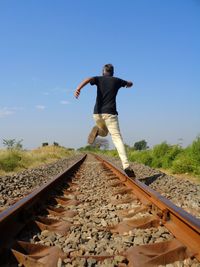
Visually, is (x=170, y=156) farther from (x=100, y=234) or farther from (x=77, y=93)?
(x=100, y=234)

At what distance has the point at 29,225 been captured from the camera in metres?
3.86

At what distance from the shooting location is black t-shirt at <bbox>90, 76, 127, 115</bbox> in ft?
23.6

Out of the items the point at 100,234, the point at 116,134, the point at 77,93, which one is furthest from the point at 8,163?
the point at 100,234

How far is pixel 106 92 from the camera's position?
7.20 m

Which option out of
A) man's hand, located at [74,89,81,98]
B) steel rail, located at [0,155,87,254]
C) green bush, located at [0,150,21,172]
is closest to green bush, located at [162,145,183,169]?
green bush, located at [0,150,21,172]

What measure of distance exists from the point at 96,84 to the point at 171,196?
2.46 metres

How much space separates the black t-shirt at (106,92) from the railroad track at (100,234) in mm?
2279

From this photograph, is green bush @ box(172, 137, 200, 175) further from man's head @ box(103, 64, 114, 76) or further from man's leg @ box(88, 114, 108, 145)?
man's head @ box(103, 64, 114, 76)

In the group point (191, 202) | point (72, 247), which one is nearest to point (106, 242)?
point (72, 247)

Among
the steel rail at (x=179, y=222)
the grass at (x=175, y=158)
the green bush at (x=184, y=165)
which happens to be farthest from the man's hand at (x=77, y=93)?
the green bush at (x=184, y=165)

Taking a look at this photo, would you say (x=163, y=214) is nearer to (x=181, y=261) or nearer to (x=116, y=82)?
(x=181, y=261)

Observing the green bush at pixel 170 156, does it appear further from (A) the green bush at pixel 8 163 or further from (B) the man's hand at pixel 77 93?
(B) the man's hand at pixel 77 93

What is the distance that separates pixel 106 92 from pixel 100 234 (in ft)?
13.4

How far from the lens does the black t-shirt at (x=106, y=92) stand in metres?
7.19
